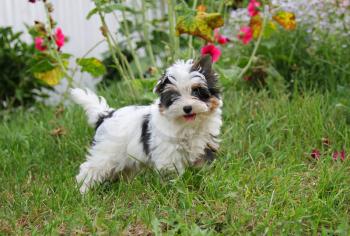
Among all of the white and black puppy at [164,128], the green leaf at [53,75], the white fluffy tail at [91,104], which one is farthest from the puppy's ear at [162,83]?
the green leaf at [53,75]

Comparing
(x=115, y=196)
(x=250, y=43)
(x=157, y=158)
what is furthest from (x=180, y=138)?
(x=250, y=43)

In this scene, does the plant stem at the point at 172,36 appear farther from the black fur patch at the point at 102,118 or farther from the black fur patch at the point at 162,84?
the black fur patch at the point at 162,84

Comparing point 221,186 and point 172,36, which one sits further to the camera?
point 172,36

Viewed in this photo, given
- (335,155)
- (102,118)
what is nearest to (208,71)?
(102,118)

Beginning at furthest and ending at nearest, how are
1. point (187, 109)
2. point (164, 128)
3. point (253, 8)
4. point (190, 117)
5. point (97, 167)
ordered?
point (253, 8)
point (97, 167)
point (164, 128)
point (190, 117)
point (187, 109)

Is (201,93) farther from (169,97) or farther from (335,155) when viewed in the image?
(335,155)

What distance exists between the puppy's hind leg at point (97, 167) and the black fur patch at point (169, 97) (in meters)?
0.70

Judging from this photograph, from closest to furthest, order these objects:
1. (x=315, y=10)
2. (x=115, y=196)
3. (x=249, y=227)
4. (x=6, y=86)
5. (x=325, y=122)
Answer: (x=249, y=227)
(x=115, y=196)
(x=325, y=122)
(x=315, y=10)
(x=6, y=86)

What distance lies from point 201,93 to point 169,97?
21cm

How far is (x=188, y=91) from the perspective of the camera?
3951 mm

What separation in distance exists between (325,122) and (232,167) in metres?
1.31

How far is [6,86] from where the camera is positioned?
24.5 feet

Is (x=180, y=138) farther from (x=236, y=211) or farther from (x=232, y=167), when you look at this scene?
(x=236, y=211)

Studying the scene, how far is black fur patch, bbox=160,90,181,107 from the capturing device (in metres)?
3.97
